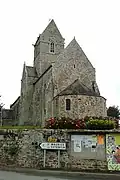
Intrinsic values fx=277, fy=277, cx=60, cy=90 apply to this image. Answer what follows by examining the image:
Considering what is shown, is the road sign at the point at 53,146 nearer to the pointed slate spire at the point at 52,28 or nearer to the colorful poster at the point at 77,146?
the colorful poster at the point at 77,146

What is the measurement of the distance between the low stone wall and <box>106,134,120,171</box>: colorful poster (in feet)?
1.23

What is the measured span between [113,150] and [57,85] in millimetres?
20773

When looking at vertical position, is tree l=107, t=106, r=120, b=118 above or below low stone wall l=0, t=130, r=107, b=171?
above

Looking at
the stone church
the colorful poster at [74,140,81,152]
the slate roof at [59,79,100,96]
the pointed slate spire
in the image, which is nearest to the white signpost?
the colorful poster at [74,140,81,152]

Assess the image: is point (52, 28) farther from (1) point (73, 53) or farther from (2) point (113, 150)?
(2) point (113, 150)

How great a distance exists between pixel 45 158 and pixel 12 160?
2.10 meters

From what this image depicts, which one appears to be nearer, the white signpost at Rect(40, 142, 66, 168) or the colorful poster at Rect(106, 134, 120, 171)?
the colorful poster at Rect(106, 134, 120, 171)

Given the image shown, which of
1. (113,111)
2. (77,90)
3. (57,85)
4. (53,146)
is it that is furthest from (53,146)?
(113,111)

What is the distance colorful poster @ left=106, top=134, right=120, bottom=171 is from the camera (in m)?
15.1

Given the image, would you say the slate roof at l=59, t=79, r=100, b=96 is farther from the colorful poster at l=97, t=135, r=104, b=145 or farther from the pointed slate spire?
the pointed slate spire

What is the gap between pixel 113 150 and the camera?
601 inches

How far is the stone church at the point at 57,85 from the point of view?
32250mm

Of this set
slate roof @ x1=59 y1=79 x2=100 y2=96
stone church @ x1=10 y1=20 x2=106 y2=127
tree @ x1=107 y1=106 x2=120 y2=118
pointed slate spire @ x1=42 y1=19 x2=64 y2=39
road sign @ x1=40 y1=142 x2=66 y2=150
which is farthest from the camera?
tree @ x1=107 y1=106 x2=120 y2=118

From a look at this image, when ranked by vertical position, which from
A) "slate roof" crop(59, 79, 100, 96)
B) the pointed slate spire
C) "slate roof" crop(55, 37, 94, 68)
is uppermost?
the pointed slate spire
